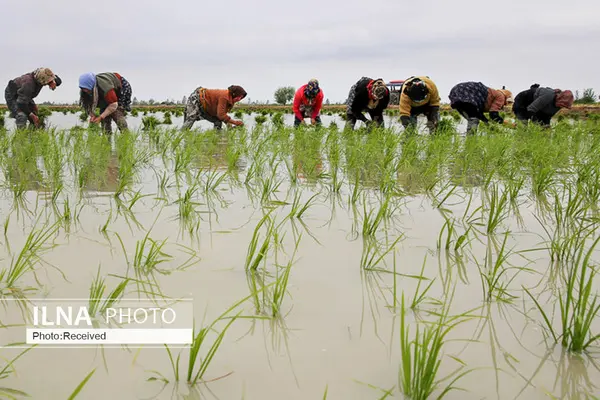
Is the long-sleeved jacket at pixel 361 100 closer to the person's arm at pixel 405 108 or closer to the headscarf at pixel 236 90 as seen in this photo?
the person's arm at pixel 405 108

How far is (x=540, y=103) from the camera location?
6.86m

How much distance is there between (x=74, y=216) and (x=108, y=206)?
25 centimetres

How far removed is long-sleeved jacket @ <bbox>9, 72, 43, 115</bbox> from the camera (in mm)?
6562

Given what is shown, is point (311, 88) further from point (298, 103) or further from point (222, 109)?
point (222, 109)

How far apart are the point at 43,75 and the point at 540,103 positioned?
6.98 meters

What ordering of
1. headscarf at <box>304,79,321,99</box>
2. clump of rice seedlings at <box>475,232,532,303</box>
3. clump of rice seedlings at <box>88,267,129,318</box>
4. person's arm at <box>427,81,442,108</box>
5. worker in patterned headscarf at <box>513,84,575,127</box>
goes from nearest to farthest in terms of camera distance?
clump of rice seedlings at <box>88,267,129,318</box> → clump of rice seedlings at <box>475,232,532,303</box> → person's arm at <box>427,81,442,108</box> → worker in patterned headscarf at <box>513,84,575,127</box> → headscarf at <box>304,79,321,99</box>

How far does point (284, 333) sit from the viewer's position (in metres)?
1.10

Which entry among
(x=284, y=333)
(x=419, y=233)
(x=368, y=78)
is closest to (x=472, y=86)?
(x=368, y=78)

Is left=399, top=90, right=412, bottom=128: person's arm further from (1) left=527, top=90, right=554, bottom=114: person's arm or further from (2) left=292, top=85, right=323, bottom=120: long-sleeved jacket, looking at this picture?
(1) left=527, top=90, right=554, bottom=114: person's arm

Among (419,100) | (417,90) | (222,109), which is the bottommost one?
(222,109)

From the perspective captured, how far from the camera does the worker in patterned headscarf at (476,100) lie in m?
6.56

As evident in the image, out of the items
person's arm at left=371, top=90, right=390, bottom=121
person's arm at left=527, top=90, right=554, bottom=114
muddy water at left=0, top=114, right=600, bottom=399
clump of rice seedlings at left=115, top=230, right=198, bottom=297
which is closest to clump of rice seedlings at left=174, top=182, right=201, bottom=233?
muddy water at left=0, top=114, right=600, bottom=399

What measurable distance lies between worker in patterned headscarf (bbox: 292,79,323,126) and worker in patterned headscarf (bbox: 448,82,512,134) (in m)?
2.02

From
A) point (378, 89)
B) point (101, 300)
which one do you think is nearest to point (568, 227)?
point (101, 300)
